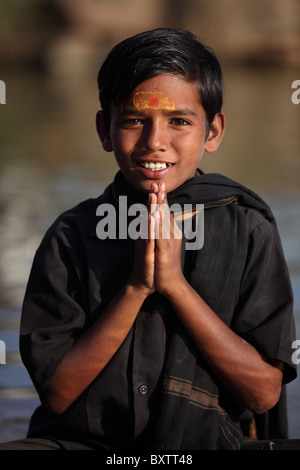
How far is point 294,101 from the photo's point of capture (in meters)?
16.1

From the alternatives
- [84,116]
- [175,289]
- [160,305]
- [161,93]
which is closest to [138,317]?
[160,305]

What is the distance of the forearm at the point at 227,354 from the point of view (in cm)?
196

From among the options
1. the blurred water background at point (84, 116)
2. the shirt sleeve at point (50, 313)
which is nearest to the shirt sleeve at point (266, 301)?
the shirt sleeve at point (50, 313)

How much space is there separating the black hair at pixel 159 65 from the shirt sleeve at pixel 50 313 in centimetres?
43

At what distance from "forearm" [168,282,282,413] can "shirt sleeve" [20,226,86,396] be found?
0.94ft

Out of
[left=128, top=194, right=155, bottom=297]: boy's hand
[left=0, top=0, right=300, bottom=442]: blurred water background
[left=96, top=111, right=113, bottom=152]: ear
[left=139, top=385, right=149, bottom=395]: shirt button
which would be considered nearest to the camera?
[left=128, top=194, right=155, bottom=297]: boy's hand

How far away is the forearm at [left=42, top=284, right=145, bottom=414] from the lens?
1965 mm

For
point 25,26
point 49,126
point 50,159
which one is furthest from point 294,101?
point 25,26

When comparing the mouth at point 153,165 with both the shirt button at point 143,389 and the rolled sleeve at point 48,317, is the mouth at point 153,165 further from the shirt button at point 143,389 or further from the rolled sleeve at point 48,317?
the shirt button at point 143,389

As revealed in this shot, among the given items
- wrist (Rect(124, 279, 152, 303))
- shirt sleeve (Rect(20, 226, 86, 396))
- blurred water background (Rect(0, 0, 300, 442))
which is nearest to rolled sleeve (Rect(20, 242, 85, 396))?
shirt sleeve (Rect(20, 226, 86, 396))

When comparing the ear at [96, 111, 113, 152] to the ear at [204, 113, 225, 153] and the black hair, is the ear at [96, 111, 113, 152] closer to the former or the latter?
the black hair

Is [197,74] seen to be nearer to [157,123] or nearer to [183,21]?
[157,123]

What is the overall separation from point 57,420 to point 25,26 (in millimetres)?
22511

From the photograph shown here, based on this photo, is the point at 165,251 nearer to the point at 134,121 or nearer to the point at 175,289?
the point at 175,289
